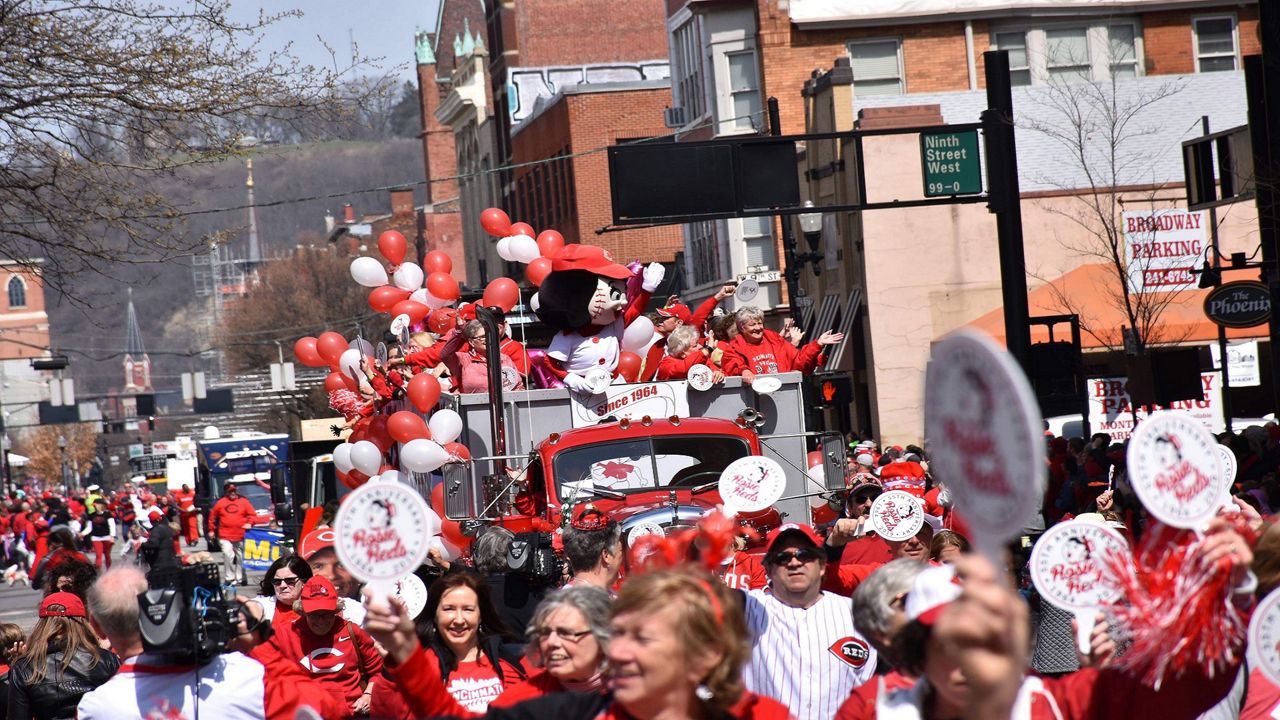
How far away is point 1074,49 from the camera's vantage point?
3612 centimetres

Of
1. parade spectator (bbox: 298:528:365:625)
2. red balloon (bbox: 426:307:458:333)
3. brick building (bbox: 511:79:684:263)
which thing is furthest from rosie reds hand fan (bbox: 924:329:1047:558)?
brick building (bbox: 511:79:684:263)

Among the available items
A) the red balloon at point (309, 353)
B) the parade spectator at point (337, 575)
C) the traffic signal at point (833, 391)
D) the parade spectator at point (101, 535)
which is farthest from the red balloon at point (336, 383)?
the parade spectator at point (101, 535)

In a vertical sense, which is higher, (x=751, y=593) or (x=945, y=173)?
(x=945, y=173)

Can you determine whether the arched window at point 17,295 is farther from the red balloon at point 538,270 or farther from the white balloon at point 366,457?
the red balloon at point 538,270

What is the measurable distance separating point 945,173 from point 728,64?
22285mm

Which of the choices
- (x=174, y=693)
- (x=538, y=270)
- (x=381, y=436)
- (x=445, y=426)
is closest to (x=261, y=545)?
(x=381, y=436)

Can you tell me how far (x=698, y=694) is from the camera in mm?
4148

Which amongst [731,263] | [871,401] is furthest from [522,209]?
[871,401]

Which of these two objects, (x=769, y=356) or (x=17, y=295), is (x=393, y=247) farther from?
(x=17, y=295)

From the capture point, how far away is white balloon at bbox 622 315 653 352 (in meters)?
14.0

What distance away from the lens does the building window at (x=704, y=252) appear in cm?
4081

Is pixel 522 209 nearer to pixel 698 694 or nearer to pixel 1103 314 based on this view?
pixel 1103 314

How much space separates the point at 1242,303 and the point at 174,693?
14814 mm

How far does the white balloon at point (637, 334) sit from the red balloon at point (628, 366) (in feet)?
0.22
